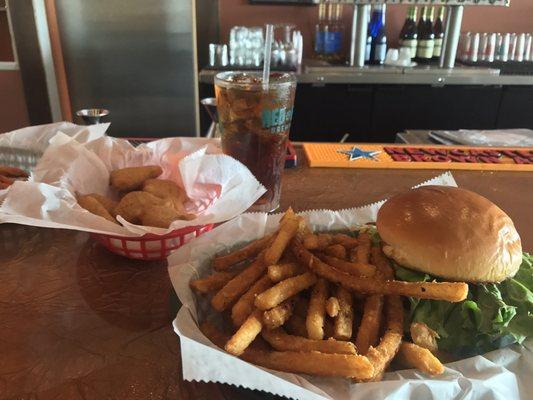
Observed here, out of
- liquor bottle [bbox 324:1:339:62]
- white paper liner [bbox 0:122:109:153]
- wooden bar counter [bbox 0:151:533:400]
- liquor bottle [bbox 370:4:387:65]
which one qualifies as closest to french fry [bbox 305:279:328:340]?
wooden bar counter [bbox 0:151:533:400]

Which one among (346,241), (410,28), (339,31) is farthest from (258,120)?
(410,28)

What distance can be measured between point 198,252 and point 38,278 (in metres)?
0.33

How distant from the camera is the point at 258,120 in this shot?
1.09 metres

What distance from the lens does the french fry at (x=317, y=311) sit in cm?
63

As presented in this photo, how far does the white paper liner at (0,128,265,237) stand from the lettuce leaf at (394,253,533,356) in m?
0.39

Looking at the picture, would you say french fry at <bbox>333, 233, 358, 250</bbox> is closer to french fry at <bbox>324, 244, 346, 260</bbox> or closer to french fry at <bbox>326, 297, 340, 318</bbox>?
french fry at <bbox>324, 244, 346, 260</bbox>

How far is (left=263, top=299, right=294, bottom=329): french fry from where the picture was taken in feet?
2.12

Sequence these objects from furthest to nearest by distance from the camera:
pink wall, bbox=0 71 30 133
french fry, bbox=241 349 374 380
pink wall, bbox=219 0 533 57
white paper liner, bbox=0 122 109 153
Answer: pink wall, bbox=219 0 533 57
pink wall, bbox=0 71 30 133
white paper liner, bbox=0 122 109 153
french fry, bbox=241 349 374 380

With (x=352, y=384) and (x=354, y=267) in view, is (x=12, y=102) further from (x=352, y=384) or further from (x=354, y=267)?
(x=352, y=384)

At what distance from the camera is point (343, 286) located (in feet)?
2.38

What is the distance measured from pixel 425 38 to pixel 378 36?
16.6 inches

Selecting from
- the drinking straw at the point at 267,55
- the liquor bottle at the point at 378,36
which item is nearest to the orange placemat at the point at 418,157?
the drinking straw at the point at 267,55

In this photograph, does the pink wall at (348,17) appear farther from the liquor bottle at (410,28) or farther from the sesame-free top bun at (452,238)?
the sesame-free top bun at (452,238)

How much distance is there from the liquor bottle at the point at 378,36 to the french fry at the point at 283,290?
346 centimetres
